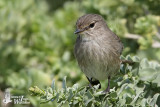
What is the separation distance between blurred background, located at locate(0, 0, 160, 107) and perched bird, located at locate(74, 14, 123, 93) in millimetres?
608

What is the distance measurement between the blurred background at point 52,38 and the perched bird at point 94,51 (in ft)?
1.99

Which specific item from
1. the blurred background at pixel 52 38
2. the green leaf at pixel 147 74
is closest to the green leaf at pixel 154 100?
the green leaf at pixel 147 74

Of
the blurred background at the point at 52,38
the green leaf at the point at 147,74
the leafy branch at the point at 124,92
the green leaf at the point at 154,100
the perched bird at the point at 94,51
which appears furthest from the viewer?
the blurred background at the point at 52,38

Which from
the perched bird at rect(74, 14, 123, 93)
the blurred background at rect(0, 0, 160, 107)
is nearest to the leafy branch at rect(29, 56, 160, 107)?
the perched bird at rect(74, 14, 123, 93)

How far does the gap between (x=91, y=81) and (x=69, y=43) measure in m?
1.18

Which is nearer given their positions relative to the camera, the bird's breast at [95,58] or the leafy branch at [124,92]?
the leafy branch at [124,92]

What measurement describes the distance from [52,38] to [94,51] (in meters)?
1.58

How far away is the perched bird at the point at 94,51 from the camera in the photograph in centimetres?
414

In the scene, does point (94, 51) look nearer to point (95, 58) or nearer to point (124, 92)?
point (95, 58)

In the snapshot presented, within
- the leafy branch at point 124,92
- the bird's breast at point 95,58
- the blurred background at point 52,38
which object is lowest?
the leafy branch at point 124,92

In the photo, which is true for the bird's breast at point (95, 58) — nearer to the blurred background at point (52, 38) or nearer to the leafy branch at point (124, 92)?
the leafy branch at point (124, 92)

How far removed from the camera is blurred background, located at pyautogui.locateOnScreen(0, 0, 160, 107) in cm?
488

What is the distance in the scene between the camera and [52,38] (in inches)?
221

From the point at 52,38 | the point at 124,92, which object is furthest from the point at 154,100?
the point at 52,38
